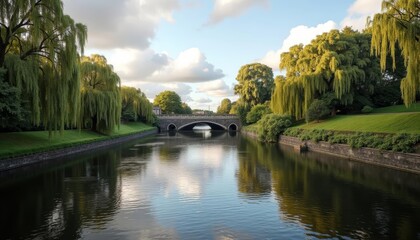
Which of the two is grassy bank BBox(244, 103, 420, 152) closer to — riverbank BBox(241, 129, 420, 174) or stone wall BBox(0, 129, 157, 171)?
riverbank BBox(241, 129, 420, 174)

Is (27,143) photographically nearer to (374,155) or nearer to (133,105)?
(374,155)

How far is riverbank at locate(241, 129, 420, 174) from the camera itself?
2256cm

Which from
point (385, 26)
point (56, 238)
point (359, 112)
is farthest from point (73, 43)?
point (359, 112)

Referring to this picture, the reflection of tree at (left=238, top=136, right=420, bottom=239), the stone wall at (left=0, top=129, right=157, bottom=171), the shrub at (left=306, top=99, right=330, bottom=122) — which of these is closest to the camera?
the reflection of tree at (left=238, top=136, right=420, bottom=239)

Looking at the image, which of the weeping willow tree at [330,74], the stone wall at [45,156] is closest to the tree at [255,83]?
the weeping willow tree at [330,74]

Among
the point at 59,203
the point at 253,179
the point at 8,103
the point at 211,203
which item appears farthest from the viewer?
the point at 253,179

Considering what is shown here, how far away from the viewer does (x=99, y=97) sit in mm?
46938

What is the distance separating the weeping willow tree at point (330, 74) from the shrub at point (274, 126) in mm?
1642

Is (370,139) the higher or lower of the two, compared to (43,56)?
lower

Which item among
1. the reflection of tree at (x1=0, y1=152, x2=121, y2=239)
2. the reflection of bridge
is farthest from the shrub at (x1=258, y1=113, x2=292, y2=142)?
the reflection of bridge

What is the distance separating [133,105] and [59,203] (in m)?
70.8

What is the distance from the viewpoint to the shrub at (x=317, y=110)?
48688 mm

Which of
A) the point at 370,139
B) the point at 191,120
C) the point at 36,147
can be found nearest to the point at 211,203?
the point at 370,139

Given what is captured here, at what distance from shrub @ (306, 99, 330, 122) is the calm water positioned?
76.0 ft
